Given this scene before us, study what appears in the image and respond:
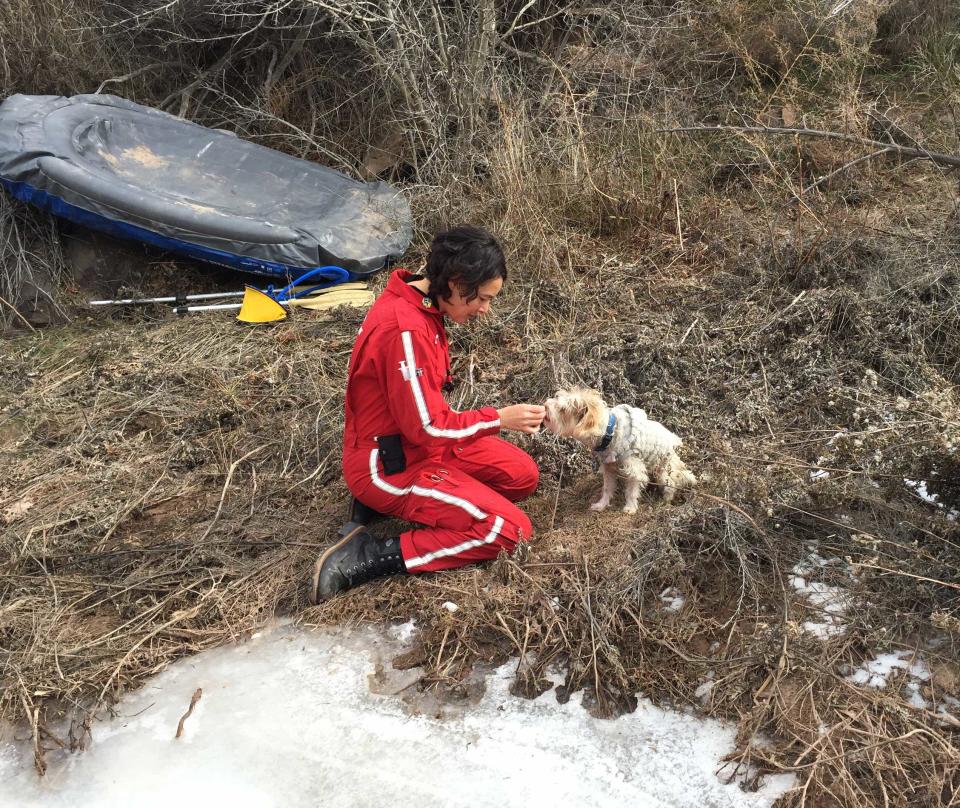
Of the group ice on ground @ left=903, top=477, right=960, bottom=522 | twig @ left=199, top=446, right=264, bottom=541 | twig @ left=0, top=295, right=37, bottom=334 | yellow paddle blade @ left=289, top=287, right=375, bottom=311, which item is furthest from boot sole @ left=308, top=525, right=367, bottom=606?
twig @ left=0, top=295, right=37, bottom=334

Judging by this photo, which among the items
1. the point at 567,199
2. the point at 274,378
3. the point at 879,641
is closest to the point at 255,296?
the point at 274,378

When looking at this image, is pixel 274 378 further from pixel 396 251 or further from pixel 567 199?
pixel 567 199

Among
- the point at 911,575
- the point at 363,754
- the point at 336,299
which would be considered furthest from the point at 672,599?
the point at 336,299

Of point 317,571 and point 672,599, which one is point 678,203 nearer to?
point 672,599

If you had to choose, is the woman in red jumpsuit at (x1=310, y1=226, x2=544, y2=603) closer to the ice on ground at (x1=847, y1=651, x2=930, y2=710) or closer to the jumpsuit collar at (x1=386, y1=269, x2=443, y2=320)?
the jumpsuit collar at (x1=386, y1=269, x2=443, y2=320)

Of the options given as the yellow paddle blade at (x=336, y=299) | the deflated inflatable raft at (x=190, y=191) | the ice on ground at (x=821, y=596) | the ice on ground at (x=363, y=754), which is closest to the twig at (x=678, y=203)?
the deflated inflatable raft at (x=190, y=191)

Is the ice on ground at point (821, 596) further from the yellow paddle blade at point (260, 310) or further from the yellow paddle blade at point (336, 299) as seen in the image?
the yellow paddle blade at point (260, 310)

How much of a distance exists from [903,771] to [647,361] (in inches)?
99.6

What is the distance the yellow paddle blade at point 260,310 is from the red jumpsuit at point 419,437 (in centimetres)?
249

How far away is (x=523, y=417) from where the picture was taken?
3.25m

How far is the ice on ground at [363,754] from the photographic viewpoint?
2.51 metres

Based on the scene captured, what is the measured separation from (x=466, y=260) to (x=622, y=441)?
1.09 meters

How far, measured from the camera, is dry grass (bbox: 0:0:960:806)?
9.53ft

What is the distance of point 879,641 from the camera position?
9.19 ft
